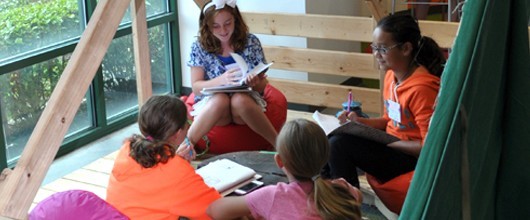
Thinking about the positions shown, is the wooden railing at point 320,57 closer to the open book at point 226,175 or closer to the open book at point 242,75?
the open book at point 242,75

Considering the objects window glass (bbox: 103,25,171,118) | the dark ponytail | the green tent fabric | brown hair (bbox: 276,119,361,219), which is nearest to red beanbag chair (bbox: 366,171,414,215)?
the dark ponytail

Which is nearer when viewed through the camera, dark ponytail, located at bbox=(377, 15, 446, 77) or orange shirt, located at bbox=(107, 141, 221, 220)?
orange shirt, located at bbox=(107, 141, 221, 220)

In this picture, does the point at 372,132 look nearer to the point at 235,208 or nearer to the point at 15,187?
the point at 235,208

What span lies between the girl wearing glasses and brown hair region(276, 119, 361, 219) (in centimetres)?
97

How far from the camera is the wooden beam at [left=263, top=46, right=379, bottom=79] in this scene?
5184 millimetres

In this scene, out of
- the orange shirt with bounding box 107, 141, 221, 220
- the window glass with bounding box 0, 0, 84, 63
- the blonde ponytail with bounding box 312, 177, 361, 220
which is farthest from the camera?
the window glass with bounding box 0, 0, 84, 63

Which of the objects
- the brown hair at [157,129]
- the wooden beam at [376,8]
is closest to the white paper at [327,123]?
the brown hair at [157,129]

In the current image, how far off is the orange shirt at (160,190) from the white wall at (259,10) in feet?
9.88

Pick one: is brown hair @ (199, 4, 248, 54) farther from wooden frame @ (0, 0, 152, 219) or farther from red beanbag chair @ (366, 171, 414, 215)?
wooden frame @ (0, 0, 152, 219)

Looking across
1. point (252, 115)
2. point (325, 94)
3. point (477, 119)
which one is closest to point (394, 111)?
point (252, 115)

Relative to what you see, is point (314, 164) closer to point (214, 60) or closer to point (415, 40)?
point (415, 40)

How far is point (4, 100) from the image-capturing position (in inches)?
183

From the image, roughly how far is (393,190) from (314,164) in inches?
45.3

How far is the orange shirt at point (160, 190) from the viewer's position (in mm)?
2701
